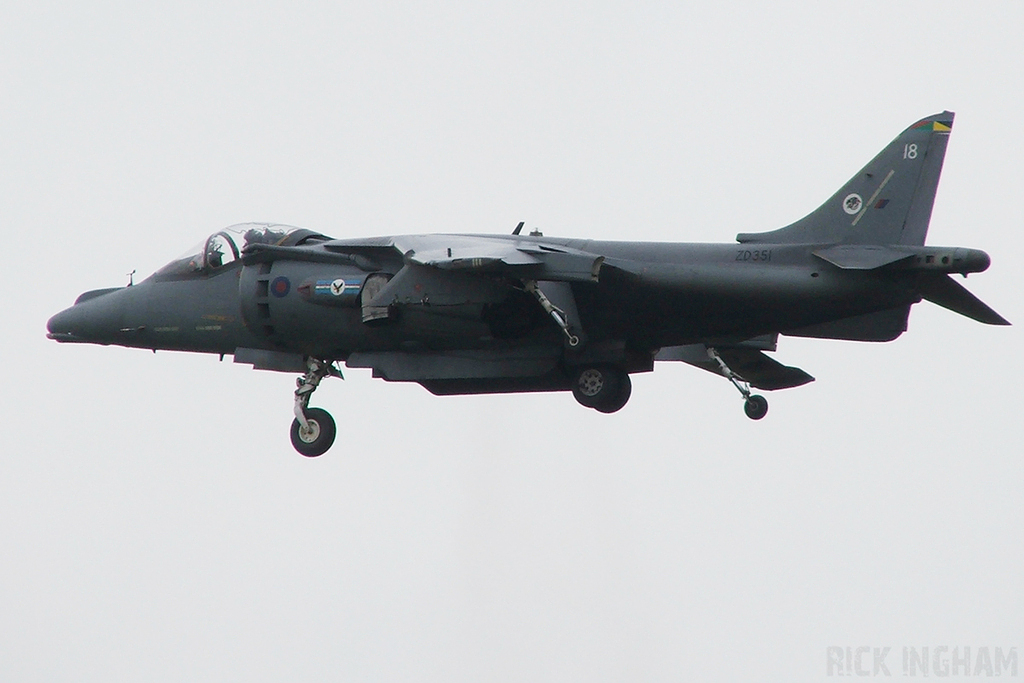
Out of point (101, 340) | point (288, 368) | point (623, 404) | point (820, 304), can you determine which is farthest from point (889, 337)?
point (101, 340)

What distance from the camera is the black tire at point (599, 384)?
2711cm

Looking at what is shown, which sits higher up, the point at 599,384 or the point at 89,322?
the point at 89,322

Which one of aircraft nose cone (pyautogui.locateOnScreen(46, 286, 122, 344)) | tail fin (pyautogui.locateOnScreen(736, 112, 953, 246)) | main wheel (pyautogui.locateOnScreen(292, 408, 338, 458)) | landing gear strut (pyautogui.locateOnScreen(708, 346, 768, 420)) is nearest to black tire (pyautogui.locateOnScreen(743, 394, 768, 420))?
landing gear strut (pyautogui.locateOnScreen(708, 346, 768, 420))

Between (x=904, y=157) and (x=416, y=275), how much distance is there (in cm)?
759

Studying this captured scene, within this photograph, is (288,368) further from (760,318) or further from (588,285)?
(760,318)

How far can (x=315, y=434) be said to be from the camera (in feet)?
94.9

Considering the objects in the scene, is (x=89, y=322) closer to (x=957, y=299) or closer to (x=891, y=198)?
(x=891, y=198)

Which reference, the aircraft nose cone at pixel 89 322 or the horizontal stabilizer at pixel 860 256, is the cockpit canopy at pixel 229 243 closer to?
the aircraft nose cone at pixel 89 322

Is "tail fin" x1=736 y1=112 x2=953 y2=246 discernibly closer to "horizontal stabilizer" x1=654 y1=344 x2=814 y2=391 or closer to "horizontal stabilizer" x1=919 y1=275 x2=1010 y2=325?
"horizontal stabilizer" x1=919 y1=275 x2=1010 y2=325

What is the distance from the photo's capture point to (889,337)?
26250 millimetres

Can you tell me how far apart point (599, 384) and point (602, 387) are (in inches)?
2.6

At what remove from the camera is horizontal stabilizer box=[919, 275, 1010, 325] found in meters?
25.3

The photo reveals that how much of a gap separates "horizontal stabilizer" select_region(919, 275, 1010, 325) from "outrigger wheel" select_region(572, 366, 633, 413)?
4.85m

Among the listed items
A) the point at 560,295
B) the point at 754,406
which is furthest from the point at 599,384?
the point at 754,406
